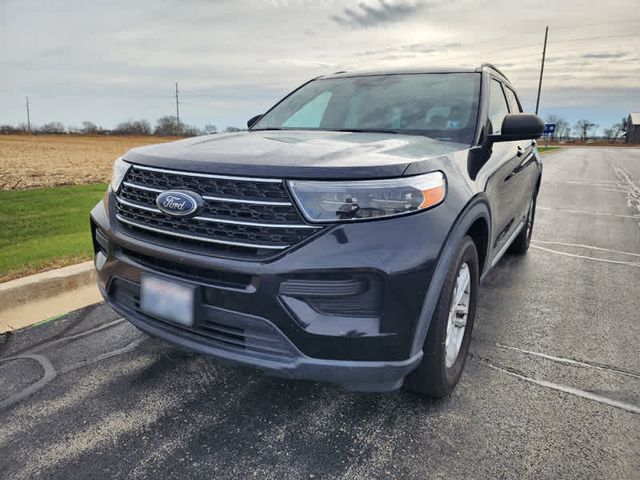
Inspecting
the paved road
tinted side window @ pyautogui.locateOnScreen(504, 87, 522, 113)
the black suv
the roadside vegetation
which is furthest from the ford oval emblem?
the roadside vegetation

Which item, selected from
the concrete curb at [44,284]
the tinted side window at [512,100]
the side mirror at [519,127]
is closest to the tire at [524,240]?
the tinted side window at [512,100]

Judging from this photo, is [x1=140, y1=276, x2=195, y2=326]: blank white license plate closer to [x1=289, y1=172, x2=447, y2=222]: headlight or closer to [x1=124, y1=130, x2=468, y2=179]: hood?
[x1=124, y1=130, x2=468, y2=179]: hood

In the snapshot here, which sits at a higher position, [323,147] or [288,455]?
[323,147]

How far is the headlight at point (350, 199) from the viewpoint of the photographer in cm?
192

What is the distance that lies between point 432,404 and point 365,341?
2.79 ft

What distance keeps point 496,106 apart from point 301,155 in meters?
2.18

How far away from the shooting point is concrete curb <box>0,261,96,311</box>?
358 cm

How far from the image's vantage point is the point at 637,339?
3334 millimetres

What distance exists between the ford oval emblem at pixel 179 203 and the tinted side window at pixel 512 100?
3.23 metres

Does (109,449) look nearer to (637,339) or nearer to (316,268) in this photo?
(316,268)

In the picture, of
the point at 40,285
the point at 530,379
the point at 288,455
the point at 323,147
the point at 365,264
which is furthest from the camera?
the point at 40,285

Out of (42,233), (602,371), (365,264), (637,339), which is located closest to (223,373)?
(365,264)

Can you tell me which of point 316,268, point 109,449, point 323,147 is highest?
point 323,147

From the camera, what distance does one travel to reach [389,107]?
3340 millimetres
